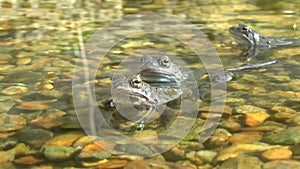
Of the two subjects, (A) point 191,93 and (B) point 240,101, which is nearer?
(B) point 240,101

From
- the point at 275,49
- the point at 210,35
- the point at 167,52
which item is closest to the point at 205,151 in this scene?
the point at 167,52

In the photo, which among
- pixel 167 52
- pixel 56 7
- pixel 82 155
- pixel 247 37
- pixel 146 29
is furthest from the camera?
pixel 56 7

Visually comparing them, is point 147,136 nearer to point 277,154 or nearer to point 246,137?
point 246,137

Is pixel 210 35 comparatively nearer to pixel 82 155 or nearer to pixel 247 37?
pixel 247 37

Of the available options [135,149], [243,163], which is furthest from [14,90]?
[243,163]

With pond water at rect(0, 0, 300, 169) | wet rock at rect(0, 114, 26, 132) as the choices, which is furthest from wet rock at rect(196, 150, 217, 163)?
wet rock at rect(0, 114, 26, 132)

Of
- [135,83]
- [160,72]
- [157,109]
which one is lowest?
[157,109]

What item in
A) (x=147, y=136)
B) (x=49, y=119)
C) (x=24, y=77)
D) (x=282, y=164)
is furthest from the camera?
(x=24, y=77)

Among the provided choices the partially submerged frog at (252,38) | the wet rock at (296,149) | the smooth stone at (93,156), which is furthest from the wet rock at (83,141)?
the partially submerged frog at (252,38)
